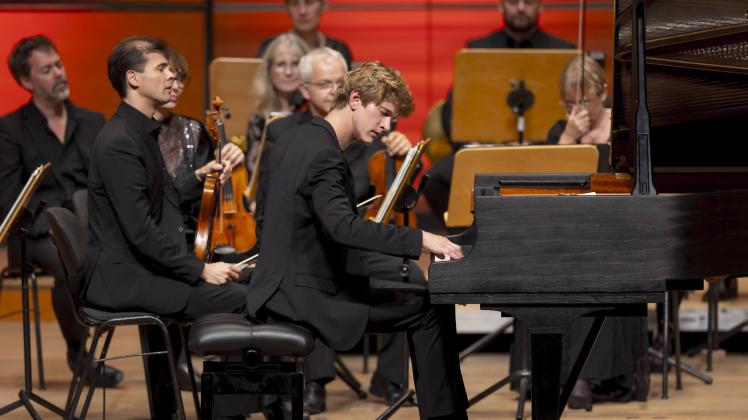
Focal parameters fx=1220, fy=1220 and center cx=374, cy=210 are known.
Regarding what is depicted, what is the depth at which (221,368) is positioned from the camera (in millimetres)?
3254

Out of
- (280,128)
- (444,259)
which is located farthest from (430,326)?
(280,128)

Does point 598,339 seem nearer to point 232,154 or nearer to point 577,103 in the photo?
point 577,103

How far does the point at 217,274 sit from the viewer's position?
373 centimetres

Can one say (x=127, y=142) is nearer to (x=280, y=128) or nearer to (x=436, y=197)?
(x=280, y=128)

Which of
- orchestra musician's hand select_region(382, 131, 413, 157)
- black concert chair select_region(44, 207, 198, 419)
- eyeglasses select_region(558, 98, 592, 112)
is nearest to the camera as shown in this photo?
black concert chair select_region(44, 207, 198, 419)

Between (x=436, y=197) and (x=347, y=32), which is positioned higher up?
(x=347, y=32)

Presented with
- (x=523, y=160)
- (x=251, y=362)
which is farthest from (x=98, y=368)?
(x=523, y=160)

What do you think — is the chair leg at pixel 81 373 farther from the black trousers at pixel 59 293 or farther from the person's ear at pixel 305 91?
the person's ear at pixel 305 91

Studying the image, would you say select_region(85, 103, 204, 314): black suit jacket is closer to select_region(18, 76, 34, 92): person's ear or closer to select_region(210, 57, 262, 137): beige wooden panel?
select_region(18, 76, 34, 92): person's ear

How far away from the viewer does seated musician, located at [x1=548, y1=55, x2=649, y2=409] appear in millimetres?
4387

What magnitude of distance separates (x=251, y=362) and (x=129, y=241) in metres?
0.67

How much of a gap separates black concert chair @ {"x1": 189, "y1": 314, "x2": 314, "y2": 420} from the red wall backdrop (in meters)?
3.98

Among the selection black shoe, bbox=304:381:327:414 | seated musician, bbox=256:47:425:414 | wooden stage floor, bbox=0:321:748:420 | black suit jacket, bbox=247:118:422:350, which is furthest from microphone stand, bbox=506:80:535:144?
black suit jacket, bbox=247:118:422:350

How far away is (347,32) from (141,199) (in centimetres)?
394
